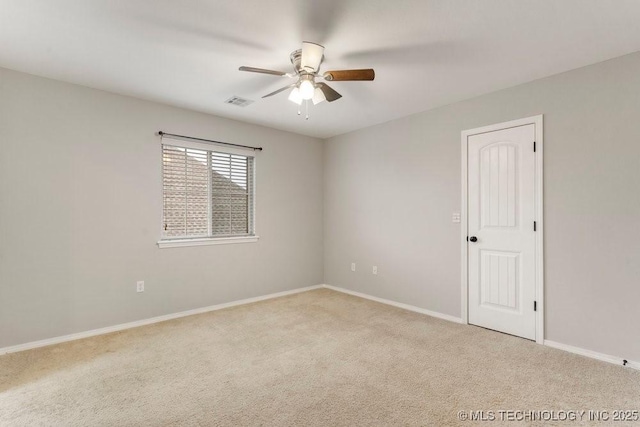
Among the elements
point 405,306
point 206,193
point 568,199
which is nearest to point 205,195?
point 206,193

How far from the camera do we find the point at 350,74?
2344 millimetres

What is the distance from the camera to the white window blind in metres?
3.91

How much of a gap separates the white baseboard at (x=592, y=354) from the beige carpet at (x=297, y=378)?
9cm

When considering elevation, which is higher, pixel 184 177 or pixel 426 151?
pixel 426 151

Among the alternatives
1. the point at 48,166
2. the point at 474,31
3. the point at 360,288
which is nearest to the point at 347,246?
the point at 360,288

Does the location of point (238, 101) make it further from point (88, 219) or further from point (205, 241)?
point (88, 219)

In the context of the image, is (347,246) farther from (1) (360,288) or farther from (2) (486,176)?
(2) (486,176)

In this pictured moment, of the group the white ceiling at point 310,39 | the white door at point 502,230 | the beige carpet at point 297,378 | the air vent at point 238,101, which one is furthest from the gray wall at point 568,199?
the air vent at point 238,101

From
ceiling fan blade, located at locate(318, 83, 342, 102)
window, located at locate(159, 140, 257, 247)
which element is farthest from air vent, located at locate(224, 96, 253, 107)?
ceiling fan blade, located at locate(318, 83, 342, 102)

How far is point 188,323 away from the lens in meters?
3.66

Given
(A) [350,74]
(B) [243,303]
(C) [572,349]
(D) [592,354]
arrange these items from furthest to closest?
(B) [243,303], (C) [572,349], (D) [592,354], (A) [350,74]

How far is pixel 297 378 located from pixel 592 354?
2.51 m

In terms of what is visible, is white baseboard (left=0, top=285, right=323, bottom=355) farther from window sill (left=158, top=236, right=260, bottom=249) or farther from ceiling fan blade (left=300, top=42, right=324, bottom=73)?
ceiling fan blade (left=300, top=42, right=324, bottom=73)

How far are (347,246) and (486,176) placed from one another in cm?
229
